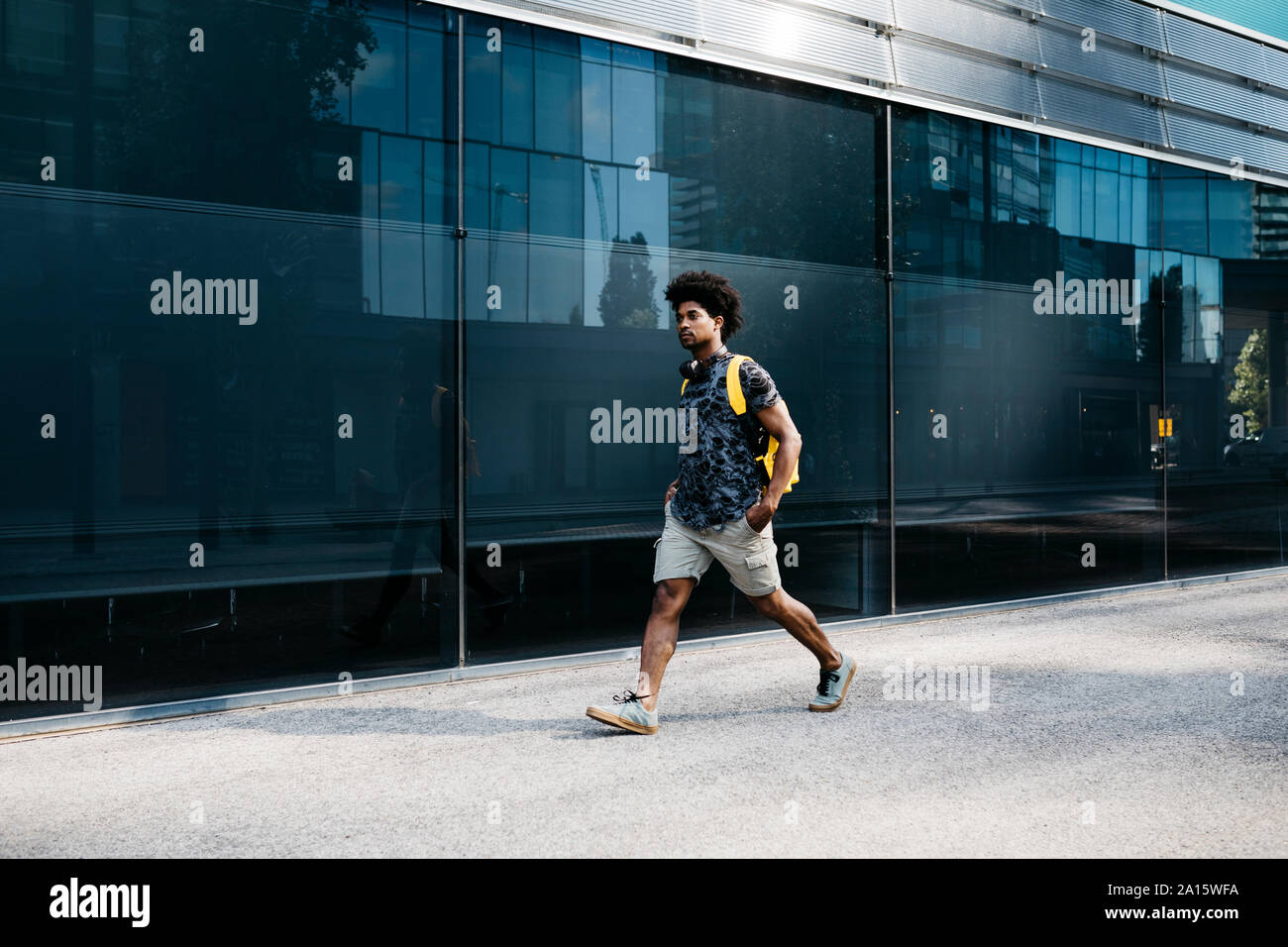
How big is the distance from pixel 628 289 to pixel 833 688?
10.5ft

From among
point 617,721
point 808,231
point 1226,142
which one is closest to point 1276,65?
point 1226,142

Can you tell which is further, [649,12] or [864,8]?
[864,8]

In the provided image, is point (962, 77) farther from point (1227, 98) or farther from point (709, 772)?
point (709, 772)

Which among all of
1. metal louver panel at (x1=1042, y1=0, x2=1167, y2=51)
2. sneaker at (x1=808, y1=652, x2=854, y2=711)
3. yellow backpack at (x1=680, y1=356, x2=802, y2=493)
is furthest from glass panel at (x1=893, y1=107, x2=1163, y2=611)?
yellow backpack at (x1=680, y1=356, x2=802, y2=493)

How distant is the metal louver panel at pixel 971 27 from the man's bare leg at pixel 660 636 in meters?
5.77

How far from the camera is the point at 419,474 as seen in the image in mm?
6711

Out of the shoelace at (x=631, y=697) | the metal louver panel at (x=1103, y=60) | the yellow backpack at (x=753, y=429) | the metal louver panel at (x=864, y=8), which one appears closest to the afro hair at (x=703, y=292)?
the yellow backpack at (x=753, y=429)

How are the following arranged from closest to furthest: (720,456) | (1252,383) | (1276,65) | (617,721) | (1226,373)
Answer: (617,721)
(720,456)
(1226,373)
(1276,65)
(1252,383)

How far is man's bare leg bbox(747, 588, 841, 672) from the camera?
535 centimetres

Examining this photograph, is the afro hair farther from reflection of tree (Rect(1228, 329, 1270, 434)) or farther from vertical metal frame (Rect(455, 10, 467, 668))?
reflection of tree (Rect(1228, 329, 1270, 434))

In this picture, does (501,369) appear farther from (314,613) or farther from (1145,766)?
(1145,766)

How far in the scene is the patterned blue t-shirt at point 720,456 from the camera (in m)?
5.18
